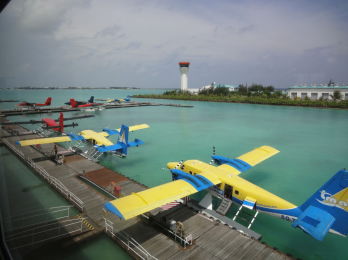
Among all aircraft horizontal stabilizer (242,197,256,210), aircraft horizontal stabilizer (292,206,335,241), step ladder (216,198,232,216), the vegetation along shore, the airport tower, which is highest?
the airport tower

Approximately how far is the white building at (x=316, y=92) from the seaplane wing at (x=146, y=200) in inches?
4041

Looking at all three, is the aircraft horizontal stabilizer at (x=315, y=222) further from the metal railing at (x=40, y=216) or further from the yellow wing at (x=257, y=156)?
the metal railing at (x=40, y=216)

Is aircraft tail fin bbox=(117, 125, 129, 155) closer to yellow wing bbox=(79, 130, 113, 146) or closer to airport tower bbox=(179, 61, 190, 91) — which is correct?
yellow wing bbox=(79, 130, 113, 146)

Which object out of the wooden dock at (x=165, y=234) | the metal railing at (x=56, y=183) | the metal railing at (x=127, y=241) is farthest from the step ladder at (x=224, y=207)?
the metal railing at (x=56, y=183)

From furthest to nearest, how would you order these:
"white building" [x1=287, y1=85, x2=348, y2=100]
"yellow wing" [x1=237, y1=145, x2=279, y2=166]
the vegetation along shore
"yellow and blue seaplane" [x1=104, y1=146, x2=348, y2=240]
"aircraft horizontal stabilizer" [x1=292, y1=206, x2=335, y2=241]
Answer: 1. "white building" [x1=287, y1=85, x2=348, y2=100]
2. the vegetation along shore
3. "yellow wing" [x1=237, y1=145, x2=279, y2=166]
4. "yellow and blue seaplane" [x1=104, y1=146, x2=348, y2=240]
5. "aircraft horizontal stabilizer" [x1=292, y1=206, x2=335, y2=241]

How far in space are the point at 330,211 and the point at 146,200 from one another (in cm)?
797

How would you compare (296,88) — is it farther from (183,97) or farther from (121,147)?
(121,147)

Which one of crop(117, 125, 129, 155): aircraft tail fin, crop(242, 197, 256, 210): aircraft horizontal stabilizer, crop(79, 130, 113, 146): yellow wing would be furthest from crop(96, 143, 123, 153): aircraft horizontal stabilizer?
crop(242, 197, 256, 210): aircraft horizontal stabilizer

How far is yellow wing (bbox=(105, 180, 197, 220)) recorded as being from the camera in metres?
8.72

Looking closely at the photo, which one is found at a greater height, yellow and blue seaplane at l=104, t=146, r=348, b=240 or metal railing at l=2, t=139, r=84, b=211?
yellow and blue seaplane at l=104, t=146, r=348, b=240

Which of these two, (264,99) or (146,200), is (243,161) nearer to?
(146,200)

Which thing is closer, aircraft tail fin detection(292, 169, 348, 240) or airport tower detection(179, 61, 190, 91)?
aircraft tail fin detection(292, 169, 348, 240)

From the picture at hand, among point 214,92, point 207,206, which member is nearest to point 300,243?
point 207,206

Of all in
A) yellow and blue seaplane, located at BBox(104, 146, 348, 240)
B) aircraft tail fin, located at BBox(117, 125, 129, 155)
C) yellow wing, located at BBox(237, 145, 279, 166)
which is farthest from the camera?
aircraft tail fin, located at BBox(117, 125, 129, 155)
